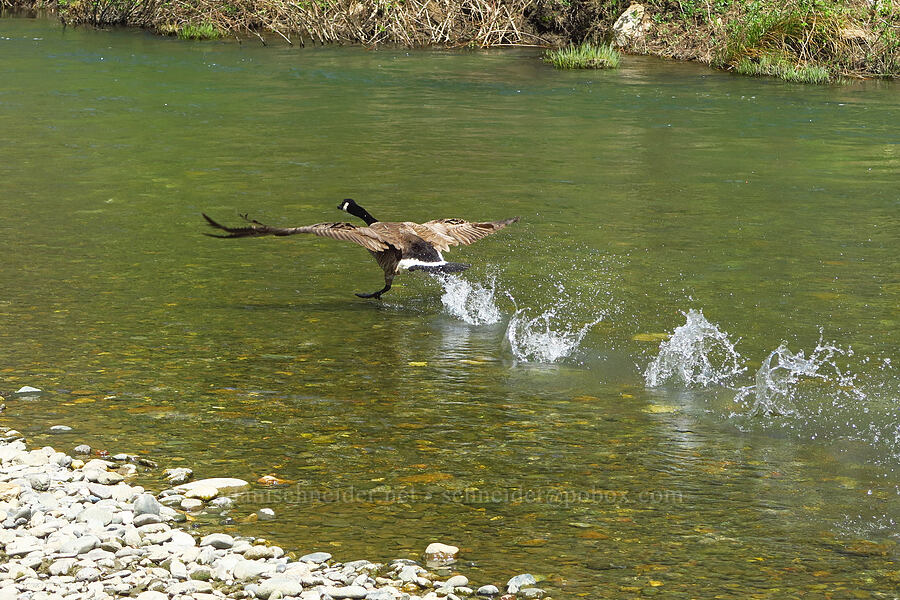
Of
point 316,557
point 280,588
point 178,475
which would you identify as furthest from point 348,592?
point 178,475

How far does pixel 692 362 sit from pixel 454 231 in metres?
2.68

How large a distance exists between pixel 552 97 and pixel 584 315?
14.9 m

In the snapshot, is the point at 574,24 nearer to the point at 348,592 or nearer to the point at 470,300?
the point at 470,300

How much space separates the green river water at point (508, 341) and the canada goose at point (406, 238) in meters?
0.52

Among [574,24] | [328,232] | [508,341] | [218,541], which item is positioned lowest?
[218,541]

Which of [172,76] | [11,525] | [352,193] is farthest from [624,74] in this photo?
[11,525]

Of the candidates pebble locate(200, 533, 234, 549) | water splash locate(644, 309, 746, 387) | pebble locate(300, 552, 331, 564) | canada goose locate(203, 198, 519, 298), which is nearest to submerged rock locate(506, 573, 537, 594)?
pebble locate(300, 552, 331, 564)

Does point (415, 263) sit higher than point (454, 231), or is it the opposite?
point (454, 231)

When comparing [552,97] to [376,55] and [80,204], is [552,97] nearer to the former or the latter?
[376,55]

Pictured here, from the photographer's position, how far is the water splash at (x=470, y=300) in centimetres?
1006

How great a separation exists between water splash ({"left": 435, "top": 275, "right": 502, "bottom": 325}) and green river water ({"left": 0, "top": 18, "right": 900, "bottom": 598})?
3cm

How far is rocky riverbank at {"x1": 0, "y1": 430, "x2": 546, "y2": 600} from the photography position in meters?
5.13

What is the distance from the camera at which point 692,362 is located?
8547 mm

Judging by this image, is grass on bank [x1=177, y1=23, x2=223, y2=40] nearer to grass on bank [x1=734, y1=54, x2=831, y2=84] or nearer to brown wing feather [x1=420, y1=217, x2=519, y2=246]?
grass on bank [x1=734, y1=54, x2=831, y2=84]
